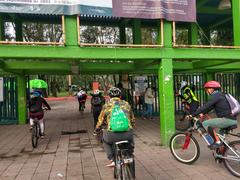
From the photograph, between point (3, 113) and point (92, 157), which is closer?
point (92, 157)

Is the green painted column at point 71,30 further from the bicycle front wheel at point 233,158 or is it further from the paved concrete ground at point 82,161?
the bicycle front wheel at point 233,158

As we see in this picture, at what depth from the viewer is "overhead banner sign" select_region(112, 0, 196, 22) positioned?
24.7ft

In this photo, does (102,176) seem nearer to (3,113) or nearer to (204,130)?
(204,130)

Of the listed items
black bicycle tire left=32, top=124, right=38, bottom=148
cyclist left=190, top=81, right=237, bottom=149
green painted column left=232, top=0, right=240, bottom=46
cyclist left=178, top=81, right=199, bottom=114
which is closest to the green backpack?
cyclist left=190, top=81, right=237, bottom=149

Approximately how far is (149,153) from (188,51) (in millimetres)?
2988

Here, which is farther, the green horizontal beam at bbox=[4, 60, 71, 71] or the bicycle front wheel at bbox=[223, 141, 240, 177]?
the green horizontal beam at bbox=[4, 60, 71, 71]

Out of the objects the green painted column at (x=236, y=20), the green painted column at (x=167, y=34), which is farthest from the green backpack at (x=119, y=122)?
the green painted column at (x=236, y=20)

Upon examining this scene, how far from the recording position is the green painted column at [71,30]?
23.9 ft

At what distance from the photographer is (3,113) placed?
1468 centimetres

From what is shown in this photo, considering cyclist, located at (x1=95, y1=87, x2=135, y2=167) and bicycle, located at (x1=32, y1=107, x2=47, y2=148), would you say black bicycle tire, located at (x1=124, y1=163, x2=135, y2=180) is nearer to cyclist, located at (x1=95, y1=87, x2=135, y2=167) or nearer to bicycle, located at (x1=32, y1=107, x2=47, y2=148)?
cyclist, located at (x1=95, y1=87, x2=135, y2=167)

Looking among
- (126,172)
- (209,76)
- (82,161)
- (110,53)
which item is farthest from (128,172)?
(209,76)

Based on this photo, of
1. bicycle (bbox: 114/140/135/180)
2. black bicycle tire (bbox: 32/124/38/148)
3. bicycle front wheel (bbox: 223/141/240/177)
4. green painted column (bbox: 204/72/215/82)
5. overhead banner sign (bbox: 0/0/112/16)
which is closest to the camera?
bicycle (bbox: 114/140/135/180)

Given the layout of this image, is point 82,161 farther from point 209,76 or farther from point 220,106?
point 209,76

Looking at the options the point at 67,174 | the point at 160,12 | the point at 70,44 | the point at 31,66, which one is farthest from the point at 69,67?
the point at 67,174
